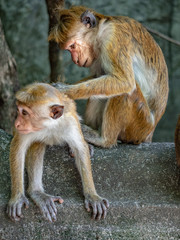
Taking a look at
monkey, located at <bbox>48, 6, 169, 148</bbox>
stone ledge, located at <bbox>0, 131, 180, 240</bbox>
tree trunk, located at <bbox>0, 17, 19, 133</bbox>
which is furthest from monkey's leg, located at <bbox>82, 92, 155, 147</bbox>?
tree trunk, located at <bbox>0, 17, 19, 133</bbox>

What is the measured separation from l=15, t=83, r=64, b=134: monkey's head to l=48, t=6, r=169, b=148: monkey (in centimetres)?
61

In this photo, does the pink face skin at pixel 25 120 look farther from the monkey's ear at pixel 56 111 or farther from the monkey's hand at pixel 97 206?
the monkey's hand at pixel 97 206

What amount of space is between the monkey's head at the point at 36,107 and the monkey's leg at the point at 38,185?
48 cm

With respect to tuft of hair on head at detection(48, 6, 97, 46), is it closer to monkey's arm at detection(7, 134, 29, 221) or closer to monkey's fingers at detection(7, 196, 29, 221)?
monkey's arm at detection(7, 134, 29, 221)

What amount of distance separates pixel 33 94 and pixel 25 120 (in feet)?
0.98

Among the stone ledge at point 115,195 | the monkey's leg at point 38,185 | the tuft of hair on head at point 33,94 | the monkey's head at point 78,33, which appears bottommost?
the stone ledge at point 115,195

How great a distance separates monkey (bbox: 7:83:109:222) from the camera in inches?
177

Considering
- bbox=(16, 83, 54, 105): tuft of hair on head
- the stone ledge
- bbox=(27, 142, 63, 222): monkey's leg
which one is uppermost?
bbox=(16, 83, 54, 105): tuft of hair on head

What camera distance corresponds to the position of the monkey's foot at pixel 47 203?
15.4 feet

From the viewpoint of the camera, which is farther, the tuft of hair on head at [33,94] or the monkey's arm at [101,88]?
the monkey's arm at [101,88]

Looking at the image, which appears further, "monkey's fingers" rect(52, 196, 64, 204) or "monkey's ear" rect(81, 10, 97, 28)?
"monkey's ear" rect(81, 10, 97, 28)

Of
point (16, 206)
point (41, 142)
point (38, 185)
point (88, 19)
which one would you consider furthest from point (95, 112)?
point (16, 206)

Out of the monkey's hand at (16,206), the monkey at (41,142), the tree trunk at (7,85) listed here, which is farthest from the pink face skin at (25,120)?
the tree trunk at (7,85)

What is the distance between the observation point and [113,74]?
521cm
